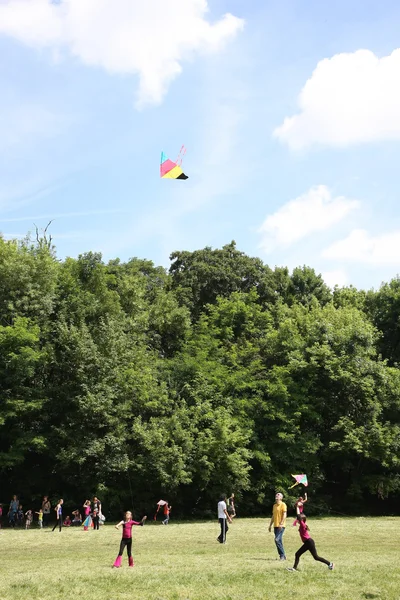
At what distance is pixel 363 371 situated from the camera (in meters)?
42.7

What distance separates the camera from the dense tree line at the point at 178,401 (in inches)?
1455

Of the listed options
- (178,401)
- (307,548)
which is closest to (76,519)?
(178,401)

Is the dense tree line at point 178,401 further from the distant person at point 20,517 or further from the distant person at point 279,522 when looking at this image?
the distant person at point 279,522

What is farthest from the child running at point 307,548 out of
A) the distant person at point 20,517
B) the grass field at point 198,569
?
the distant person at point 20,517

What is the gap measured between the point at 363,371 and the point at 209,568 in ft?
97.8

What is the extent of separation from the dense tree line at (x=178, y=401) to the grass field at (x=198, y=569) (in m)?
11.8

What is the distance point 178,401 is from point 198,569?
2586 cm

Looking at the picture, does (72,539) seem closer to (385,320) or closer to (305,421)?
(305,421)

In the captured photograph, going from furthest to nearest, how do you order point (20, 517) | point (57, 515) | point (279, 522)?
point (20, 517), point (57, 515), point (279, 522)

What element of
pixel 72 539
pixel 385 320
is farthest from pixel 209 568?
pixel 385 320

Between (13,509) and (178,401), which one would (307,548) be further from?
(178,401)

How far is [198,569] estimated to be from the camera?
15.2m

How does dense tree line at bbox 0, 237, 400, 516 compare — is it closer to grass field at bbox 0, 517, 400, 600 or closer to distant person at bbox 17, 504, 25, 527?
distant person at bbox 17, 504, 25, 527

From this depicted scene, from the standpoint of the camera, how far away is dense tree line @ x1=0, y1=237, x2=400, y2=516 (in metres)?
37.0
